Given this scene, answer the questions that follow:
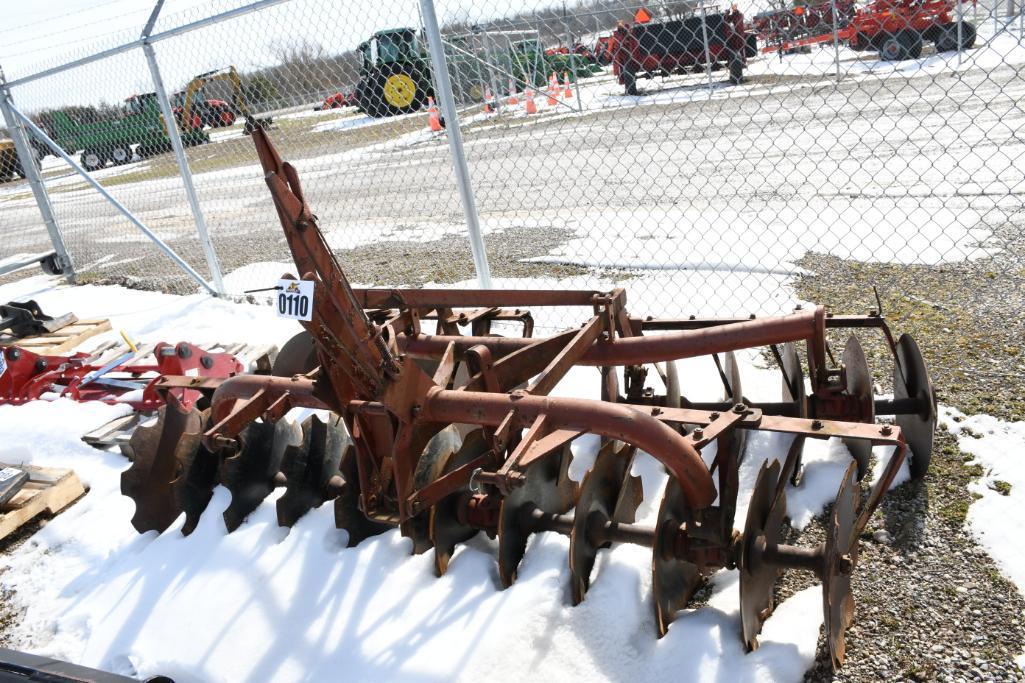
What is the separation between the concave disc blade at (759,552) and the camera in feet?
8.08

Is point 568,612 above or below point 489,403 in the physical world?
below

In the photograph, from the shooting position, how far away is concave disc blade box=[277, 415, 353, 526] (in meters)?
3.50

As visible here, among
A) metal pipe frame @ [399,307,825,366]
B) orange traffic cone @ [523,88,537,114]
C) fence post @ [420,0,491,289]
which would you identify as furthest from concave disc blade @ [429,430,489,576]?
orange traffic cone @ [523,88,537,114]

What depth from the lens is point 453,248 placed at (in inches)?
313

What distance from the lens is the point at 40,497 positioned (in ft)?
13.1

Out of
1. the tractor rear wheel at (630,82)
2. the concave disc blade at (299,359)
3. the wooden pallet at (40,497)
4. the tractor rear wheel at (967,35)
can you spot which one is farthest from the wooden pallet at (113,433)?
the tractor rear wheel at (967,35)

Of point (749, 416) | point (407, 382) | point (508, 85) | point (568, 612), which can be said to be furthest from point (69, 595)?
point (508, 85)

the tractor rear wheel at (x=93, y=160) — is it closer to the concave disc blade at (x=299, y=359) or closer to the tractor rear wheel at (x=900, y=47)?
the tractor rear wheel at (x=900, y=47)

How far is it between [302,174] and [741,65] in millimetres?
7699

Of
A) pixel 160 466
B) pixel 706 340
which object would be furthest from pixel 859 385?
pixel 160 466

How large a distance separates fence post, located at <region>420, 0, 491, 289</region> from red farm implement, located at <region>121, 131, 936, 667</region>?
1.16 meters

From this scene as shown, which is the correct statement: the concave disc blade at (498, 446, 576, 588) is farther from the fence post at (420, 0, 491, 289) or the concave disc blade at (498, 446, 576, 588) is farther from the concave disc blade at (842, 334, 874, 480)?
A: the fence post at (420, 0, 491, 289)

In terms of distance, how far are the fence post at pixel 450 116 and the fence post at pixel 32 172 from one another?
18.2ft

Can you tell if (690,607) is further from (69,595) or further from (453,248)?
(453,248)
